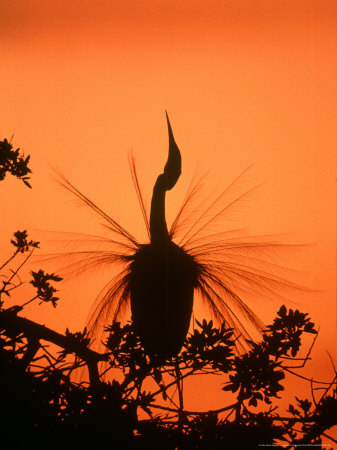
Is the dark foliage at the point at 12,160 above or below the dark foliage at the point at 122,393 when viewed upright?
above

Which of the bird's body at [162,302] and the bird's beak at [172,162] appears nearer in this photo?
the bird's body at [162,302]

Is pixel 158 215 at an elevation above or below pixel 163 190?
below

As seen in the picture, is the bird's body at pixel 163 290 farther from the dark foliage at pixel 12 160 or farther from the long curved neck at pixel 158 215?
the dark foliage at pixel 12 160

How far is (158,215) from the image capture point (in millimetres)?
3055

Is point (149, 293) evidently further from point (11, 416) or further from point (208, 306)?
point (11, 416)

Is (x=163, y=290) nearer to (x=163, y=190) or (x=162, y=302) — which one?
(x=162, y=302)

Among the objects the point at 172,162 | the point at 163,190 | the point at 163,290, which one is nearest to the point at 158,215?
the point at 163,190

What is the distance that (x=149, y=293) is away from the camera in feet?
9.27

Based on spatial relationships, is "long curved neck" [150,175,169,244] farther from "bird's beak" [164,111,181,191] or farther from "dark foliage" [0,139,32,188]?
"dark foliage" [0,139,32,188]

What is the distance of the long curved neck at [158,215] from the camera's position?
303 cm

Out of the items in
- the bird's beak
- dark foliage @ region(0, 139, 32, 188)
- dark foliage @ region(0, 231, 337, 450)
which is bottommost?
dark foliage @ region(0, 231, 337, 450)

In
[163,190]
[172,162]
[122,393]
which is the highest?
[172,162]

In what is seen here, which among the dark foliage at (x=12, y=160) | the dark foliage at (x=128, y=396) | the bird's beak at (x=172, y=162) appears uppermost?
the bird's beak at (x=172, y=162)

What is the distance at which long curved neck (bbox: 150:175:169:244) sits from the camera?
303cm
